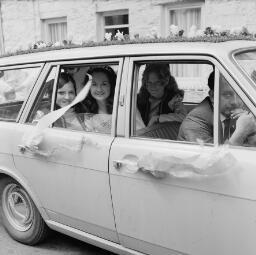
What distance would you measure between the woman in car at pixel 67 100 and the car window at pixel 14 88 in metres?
0.28

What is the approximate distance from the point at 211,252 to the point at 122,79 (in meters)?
1.25

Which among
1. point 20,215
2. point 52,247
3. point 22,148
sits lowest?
point 52,247

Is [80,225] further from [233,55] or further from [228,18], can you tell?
[228,18]

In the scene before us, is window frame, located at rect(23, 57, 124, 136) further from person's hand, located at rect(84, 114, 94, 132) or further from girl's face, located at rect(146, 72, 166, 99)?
girl's face, located at rect(146, 72, 166, 99)

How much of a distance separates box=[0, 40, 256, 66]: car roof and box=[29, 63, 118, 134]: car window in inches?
3.6

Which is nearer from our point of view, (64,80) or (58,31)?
(64,80)

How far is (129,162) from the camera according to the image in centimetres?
283

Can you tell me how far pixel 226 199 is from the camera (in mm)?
2408

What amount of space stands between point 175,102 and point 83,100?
0.74 metres

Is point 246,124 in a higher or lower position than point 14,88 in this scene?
lower

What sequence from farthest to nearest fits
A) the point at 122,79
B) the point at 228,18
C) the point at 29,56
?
the point at 228,18 < the point at 29,56 < the point at 122,79

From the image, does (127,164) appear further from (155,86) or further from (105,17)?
(105,17)

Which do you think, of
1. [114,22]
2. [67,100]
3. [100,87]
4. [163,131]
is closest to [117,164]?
[163,131]

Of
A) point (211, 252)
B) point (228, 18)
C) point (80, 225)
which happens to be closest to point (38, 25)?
point (228, 18)
